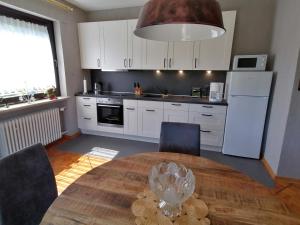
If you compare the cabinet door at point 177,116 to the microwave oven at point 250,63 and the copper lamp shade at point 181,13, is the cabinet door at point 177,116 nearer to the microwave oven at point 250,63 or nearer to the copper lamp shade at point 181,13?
the microwave oven at point 250,63

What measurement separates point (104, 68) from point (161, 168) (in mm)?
3062

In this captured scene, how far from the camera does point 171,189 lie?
32.6 inches

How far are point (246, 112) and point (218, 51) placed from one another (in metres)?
1.12

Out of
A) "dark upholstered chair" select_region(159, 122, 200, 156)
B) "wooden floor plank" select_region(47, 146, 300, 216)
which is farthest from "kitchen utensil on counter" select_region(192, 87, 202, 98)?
"dark upholstered chair" select_region(159, 122, 200, 156)

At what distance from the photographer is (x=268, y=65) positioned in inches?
115

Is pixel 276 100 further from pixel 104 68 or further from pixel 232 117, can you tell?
pixel 104 68

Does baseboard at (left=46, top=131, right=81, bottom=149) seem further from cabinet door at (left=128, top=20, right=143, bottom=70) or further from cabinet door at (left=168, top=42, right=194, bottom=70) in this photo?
cabinet door at (left=168, top=42, right=194, bottom=70)

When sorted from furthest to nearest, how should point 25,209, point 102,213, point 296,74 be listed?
point 296,74 < point 25,209 < point 102,213

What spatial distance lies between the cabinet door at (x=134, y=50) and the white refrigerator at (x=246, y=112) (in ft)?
5.51

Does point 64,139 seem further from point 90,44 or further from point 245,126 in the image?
point 245,126

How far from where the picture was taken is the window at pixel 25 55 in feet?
8.14

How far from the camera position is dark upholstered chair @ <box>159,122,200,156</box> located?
1.60 m

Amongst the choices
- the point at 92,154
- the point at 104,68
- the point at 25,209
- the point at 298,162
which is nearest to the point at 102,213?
the point at 25,209

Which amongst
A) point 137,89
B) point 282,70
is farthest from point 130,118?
point 282,70
